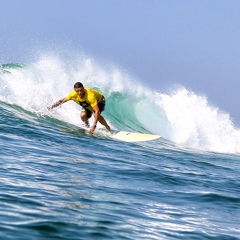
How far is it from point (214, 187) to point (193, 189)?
2.03ft

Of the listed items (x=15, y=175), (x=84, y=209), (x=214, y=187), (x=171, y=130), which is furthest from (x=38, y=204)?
(x=171, y=130)

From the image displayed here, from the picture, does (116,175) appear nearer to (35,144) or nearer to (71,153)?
(71,153)

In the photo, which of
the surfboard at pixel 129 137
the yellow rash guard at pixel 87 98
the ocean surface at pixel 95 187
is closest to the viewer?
the ocean surface at pixel 95 187

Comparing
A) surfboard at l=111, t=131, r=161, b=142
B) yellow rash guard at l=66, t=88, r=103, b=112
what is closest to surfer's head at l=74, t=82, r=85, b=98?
yellow rash guard at l=66, t=88, r=103, b=112

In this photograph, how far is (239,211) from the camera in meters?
7.00

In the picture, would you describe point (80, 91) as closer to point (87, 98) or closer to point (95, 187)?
point (87, 98)

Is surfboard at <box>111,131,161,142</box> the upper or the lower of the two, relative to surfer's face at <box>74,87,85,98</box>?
lower

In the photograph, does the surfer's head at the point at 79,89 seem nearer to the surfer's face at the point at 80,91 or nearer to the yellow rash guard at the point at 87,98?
the surfer's face at the point at 80,91

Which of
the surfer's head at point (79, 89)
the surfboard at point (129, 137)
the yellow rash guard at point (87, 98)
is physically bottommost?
the surfboard at point (129, 137)

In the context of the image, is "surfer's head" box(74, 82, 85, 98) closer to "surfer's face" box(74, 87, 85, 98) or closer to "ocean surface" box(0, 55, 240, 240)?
"surfer's face" box(74, 87, 85, 98)

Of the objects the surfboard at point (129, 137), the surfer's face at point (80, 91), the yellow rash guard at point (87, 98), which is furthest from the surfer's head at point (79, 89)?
the surfboard at point (129, 137)

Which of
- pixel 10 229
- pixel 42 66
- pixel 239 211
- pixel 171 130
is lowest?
pixel 10 229

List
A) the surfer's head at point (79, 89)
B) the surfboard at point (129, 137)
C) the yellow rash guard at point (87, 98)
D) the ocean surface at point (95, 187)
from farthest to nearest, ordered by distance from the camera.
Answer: the surfboard at point (129, 137) → the yellow rash guard at point (87, 98) → the surfer's head at point (79, 89) → the ocean surface at point (95, 187)

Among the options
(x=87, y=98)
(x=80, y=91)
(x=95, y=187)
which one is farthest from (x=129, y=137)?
(x=95, y=187)
